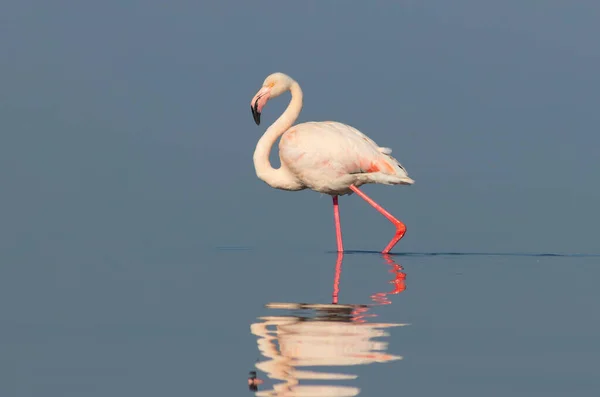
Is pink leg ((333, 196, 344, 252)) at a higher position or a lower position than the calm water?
higher

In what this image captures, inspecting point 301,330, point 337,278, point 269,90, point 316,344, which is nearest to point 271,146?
point 269,90

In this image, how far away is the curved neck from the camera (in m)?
15.9

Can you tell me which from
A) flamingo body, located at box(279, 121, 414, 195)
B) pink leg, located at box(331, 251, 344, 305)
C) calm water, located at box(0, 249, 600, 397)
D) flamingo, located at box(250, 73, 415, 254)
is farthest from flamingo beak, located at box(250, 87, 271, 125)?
calm water, located at box(0, 249, 600, 397)

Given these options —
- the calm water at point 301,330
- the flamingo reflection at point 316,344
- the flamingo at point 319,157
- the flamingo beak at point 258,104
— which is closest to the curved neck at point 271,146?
the flamingo at point 319,157

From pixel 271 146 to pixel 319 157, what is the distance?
3.80 ft

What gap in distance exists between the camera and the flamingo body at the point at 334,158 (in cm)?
1519

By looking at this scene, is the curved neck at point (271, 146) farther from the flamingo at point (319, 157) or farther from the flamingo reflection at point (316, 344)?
the flamingo reflection at point (316, 344)

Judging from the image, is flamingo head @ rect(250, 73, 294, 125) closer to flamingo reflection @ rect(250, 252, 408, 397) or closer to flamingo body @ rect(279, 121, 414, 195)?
flamingo body @ rect(279, 121, 414, 195)

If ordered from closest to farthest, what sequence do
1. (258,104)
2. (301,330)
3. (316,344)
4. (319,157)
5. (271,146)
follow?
1. (316,344)
2. (301,330)
3. (319,157)
4. (258,104)
5. (271,146)

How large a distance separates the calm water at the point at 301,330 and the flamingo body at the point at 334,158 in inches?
79.7

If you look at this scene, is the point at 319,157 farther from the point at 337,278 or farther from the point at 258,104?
the point at 337,278

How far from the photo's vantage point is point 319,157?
49.8 ft

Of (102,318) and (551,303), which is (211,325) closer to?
(102,318)

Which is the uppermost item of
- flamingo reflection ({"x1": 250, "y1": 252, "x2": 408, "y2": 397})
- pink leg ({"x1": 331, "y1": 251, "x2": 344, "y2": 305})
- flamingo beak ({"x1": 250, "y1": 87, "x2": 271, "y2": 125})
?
flamingo beak ({"x1": 250, "y1": 87, "x2": 271, "y2": 125})
